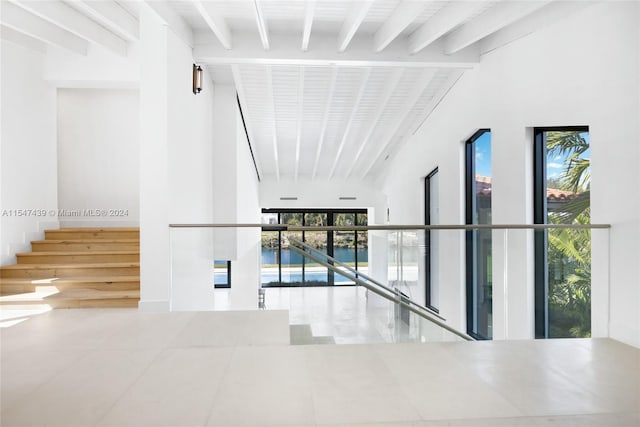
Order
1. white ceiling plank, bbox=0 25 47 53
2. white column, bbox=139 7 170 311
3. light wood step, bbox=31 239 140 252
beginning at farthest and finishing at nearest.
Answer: light wood step, bbox=31 239 140 252 → white ceiling plank, bbox=0 25 47 53 → white column, bbox=139 7 170 311

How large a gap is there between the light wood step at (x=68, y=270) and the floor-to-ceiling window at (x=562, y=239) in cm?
442

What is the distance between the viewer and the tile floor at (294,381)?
1.93m

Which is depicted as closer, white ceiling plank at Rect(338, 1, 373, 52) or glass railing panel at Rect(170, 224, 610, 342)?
glass railing panel at Rect(170, 224, 610, 342)

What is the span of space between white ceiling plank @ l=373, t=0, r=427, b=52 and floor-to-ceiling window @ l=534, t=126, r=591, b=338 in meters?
2.01

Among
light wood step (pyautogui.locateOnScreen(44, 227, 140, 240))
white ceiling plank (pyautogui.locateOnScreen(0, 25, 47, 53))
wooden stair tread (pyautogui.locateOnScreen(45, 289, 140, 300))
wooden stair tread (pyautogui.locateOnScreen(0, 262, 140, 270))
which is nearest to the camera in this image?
wooden stair tread (pyautogui.locateOnScreen(45, 289, 140, 300))

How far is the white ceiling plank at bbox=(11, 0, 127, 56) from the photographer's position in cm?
399

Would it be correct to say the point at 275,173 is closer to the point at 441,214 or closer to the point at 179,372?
the point at 441,214

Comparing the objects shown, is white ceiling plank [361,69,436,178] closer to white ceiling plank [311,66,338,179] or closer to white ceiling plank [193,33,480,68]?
white ceiling plank [193,33,480,68]

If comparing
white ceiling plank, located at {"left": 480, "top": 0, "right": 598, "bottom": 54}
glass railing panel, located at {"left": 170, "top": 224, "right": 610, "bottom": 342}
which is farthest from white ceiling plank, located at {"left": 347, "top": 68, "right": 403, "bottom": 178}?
glass railing panel, located at {"left": 170, "top": 224, "right": 610, "bottom": 342}

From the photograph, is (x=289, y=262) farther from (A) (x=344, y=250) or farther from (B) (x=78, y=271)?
(B) (x=78, y=271)

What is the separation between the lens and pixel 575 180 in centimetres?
→ 420

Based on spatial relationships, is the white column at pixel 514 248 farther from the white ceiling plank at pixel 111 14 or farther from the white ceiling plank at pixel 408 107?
the white ceiling plank at pixel 111 14

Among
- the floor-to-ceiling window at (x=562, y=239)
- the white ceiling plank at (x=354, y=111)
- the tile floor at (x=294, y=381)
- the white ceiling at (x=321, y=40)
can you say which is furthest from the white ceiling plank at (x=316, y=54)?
the tile floor at (x=294, y=381)

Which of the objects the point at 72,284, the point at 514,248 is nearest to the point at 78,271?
the point at 72,284
